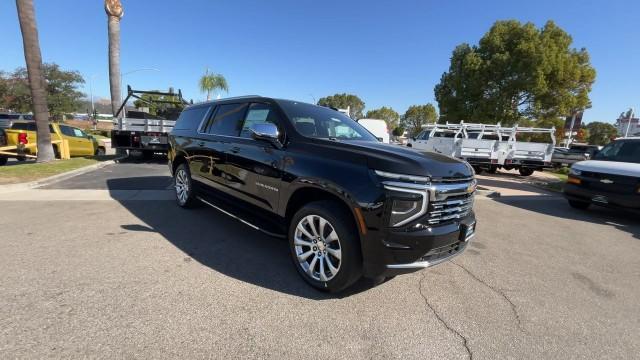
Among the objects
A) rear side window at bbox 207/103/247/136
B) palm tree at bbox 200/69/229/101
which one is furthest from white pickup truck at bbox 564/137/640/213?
palm tree at bbox 200/69/229/101

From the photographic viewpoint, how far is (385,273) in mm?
2736

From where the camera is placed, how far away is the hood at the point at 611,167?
651 centimetres

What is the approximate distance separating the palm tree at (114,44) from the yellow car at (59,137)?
3181 millimetres

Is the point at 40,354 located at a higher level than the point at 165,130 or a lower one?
lower

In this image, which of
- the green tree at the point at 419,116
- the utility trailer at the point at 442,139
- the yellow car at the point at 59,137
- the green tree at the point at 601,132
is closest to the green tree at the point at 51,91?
Answer: the yellow car at the point at 59,137

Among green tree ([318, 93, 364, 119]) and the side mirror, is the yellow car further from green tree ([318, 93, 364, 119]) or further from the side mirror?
green tree ([318, 93, 364, 119])

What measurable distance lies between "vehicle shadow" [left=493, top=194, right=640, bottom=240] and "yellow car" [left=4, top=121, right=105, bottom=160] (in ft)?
48.2

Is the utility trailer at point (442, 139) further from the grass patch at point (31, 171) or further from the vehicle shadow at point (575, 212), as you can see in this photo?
the grass patch at point (31, 171)

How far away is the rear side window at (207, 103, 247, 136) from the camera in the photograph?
4324mm

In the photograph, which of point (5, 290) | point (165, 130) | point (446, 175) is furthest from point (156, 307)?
point (165, 130)

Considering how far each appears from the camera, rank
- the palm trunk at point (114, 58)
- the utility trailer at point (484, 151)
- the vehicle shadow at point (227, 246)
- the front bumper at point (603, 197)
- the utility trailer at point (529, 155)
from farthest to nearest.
A: the palm trunk at point (114, 58) < the utility trailer at point (529, 155) < the utility trailer at point (484, 151) < the front bumper at point (603, 197) < the vehicle shadow at point (227, 246)

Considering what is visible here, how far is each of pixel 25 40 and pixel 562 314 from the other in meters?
14.0

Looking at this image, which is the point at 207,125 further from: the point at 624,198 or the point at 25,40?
the point at 25,40

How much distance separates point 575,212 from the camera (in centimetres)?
766
